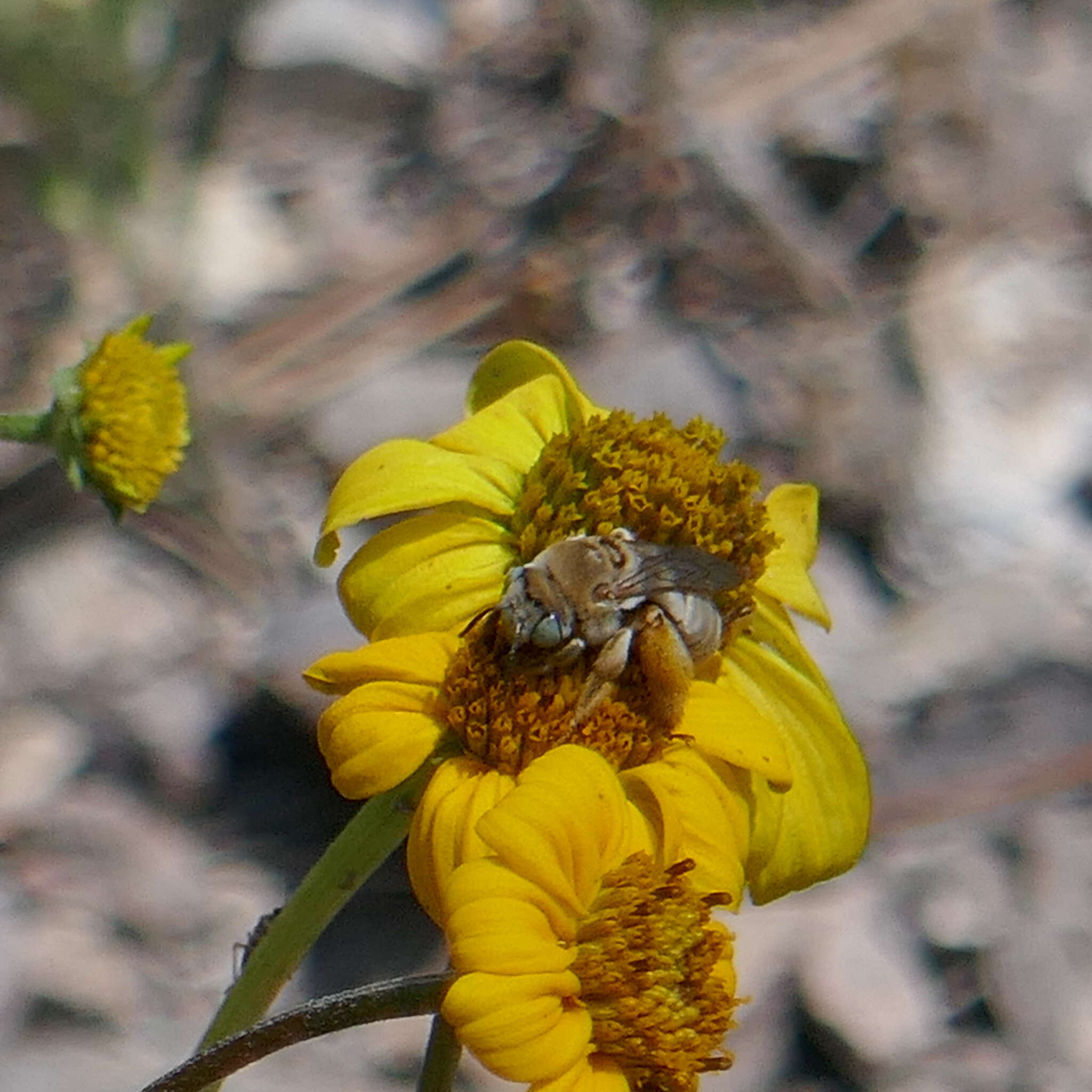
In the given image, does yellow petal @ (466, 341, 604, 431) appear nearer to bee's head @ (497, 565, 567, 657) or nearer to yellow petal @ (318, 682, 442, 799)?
bee's head @ (497, 565, 567, 657)

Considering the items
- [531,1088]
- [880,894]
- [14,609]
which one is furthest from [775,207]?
[531,1088]

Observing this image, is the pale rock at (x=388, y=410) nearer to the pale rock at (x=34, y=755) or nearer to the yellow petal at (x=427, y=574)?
the pale rock at (x=34, y=755)

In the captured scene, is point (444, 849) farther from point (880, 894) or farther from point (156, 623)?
point (156, 623)

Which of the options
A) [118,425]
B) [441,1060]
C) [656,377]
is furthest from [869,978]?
[441,1060]

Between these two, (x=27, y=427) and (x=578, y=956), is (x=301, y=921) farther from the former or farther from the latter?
(x=27, y=427)

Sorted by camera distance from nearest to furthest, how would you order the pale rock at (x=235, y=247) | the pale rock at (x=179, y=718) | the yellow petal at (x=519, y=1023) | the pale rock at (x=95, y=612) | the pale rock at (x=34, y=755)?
the yellow petal at (x=519, y=1023), the pale rock at (x=34, y=755), the pale rock at (x=179, y=718), the pale rock at (x=95, y=612), the pale rock at (x=235, y=247)

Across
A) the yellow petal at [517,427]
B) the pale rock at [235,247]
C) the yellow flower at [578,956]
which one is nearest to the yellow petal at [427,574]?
the yellow petal at [517,427]

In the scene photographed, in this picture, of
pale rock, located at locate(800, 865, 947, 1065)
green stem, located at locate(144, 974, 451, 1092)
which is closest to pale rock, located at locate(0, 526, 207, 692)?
pale rock, located at locate(800, 865, 947, 1065)

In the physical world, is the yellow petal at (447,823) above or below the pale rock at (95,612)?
below
